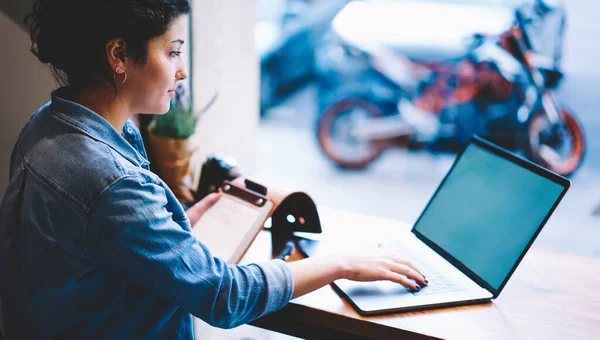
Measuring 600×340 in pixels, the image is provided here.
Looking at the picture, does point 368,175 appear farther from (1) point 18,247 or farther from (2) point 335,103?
(1) point 18,247

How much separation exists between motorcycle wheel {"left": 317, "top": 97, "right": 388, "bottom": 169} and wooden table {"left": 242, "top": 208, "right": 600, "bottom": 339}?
3062 mm

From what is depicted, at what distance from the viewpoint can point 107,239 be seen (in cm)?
92

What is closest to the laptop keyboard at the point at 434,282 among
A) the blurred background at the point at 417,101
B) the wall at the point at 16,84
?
the wall at the point at 16,84

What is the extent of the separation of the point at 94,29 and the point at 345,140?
137 inches

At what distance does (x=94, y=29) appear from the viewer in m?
1.00

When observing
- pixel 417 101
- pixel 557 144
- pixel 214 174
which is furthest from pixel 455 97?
pixel 214 174

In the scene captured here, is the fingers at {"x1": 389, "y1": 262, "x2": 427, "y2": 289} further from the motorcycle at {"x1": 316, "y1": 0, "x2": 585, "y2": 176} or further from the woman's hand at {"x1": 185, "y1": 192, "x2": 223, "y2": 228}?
the motorcycle at {"x1": 316, "y1": 0, "x2": 585, "y2": 176}

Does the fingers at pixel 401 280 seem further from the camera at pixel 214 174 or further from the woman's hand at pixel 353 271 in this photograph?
the camera at pixel 214 174

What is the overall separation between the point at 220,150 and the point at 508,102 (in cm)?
286

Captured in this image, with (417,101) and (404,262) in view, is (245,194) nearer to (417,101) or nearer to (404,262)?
(404,262)

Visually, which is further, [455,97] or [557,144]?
[455,97]

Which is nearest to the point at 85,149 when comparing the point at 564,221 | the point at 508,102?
the point at 564,221

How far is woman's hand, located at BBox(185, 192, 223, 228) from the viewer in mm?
1441

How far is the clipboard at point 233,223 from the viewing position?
1312mm
